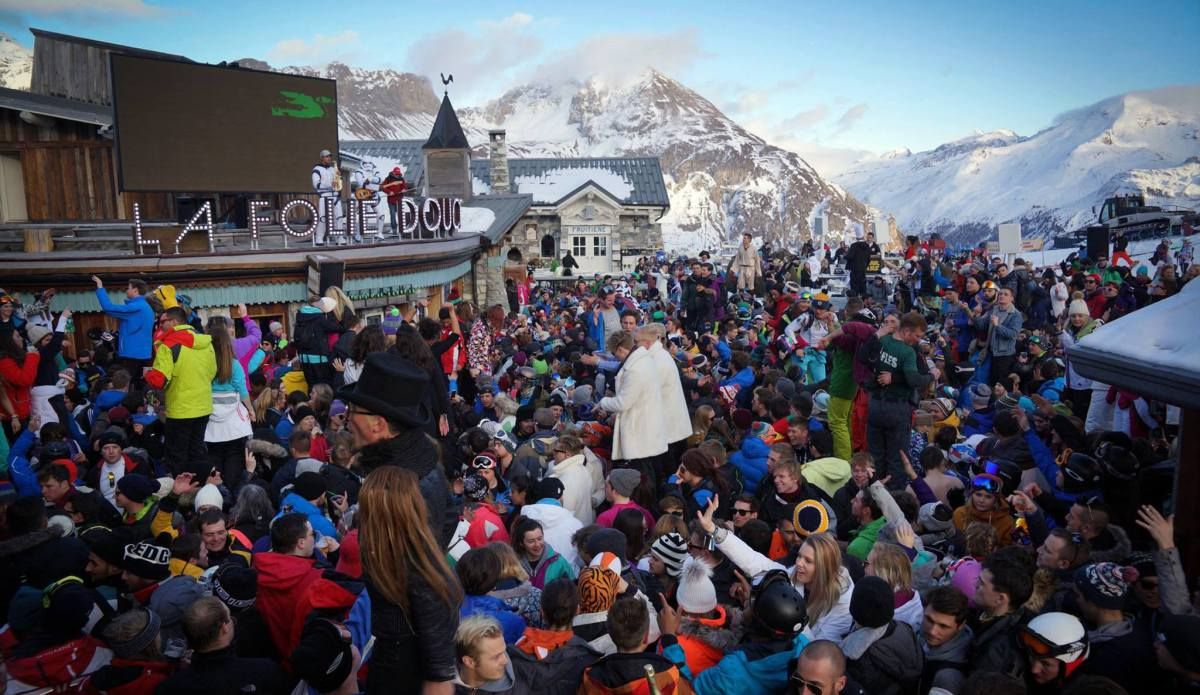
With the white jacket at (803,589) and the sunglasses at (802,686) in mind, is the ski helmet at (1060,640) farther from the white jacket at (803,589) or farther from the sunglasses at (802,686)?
the sunglasses at (802,686)

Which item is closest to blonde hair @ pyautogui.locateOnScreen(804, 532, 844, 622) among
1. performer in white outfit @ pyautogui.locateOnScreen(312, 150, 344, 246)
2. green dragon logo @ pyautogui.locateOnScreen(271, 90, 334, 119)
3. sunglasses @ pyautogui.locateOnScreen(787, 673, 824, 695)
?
sunglasses @ pyautogui.locateOnScreen(787, 673, 824, 695)

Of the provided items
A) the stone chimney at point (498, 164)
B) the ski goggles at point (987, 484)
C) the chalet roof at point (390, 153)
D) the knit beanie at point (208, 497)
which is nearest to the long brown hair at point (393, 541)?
the knit beanie at point (208, 497)

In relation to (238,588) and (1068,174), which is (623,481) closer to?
(238,588)

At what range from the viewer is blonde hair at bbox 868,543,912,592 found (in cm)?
467

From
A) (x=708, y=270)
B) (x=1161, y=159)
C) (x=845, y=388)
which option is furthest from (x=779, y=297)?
(x=1161, y=159)

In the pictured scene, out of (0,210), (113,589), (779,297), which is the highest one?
(0,210)

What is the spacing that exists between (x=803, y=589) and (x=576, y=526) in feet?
5.61

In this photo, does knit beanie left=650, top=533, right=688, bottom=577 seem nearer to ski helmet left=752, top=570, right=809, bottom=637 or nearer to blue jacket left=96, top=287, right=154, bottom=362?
ski helmet left=752, top=570, right=809, bottom=637

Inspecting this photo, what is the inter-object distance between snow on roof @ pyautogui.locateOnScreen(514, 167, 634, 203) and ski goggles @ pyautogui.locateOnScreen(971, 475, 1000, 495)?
122 ft

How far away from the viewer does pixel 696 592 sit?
4.45m

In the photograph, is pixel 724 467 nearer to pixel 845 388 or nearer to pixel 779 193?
pixel 845 388

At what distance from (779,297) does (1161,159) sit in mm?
48990

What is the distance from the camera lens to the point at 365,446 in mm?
3670

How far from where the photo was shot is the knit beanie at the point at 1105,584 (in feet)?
13.5
